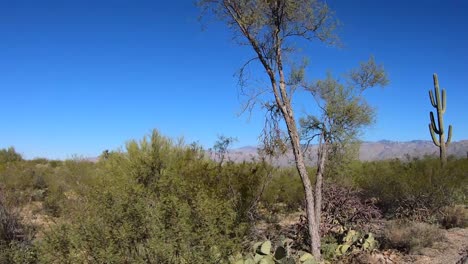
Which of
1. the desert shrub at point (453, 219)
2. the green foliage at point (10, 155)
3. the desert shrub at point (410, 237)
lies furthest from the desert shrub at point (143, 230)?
the green foliage at point (10, 155)

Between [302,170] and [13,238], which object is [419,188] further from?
[13,238]

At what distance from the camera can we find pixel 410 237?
11.5 meters

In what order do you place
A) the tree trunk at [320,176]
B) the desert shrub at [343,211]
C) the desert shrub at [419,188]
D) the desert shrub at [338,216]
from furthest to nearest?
the desert shrub at [419,188] → the desert shrub at [343,211] → the desert shrub at [338,216] → the tree trunk at [320,176]

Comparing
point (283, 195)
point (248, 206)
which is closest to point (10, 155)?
point (283, 195)

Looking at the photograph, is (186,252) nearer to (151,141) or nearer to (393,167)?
(151,141)

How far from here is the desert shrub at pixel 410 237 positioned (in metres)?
11.3

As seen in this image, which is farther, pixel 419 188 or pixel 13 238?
pixel 419 188

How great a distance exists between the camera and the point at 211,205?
24.5 ft

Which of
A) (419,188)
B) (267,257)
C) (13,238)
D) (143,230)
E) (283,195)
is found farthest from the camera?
(283,195)

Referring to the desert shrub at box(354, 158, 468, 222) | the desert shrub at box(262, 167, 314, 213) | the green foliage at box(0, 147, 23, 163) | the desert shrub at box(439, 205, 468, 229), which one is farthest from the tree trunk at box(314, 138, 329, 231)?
the green foliage at box(0, 147, 23, 163)

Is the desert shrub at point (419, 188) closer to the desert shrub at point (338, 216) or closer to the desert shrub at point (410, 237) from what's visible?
the desert shrub at point (410, 237)

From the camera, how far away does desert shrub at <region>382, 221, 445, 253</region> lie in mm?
11289

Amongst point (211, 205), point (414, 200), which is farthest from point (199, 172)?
point (414, 200)

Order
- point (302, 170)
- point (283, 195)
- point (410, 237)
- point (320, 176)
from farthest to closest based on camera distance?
point (283, 195) → point (410, 237) → point (320, 176) → point (302, 170)
